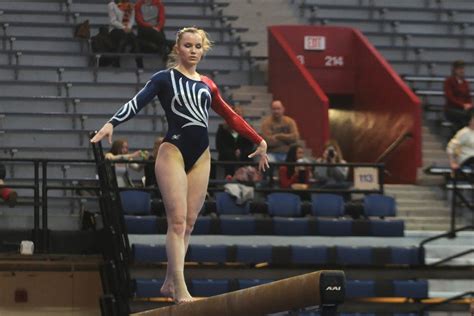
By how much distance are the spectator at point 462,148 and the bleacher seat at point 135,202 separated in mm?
3398

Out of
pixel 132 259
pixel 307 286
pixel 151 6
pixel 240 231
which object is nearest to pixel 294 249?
pixel 240 231

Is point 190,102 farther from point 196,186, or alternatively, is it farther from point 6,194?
point 6,194

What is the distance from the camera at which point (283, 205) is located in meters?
14.1

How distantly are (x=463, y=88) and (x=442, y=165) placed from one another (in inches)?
37.9

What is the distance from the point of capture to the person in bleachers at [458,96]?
16656 mm

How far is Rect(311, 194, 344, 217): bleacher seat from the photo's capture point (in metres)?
14.2

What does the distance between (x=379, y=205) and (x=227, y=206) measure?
160 cm

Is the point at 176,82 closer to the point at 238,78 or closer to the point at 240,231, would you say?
the point at 240,231

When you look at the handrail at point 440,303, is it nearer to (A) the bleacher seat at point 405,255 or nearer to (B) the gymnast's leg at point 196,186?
(A) the bleacher seat at point 405,255

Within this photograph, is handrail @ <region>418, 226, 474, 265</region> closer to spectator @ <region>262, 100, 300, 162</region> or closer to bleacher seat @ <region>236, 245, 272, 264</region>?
bleacher seat @ <region>236, 245, 272, 264</region>

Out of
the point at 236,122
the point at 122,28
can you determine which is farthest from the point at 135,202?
the point at 236,122

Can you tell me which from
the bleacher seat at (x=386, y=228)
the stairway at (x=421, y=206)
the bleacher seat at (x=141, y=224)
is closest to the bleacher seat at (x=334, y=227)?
the bleacher seat at (x=386, y=228)

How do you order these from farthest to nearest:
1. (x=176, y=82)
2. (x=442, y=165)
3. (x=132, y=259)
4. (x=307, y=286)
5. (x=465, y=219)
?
(x=442, y=165)
(x=465, y=219)
(x=132, y=259)
(x=176, y=82)
(x=307, y=286)

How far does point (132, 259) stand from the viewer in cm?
1312
